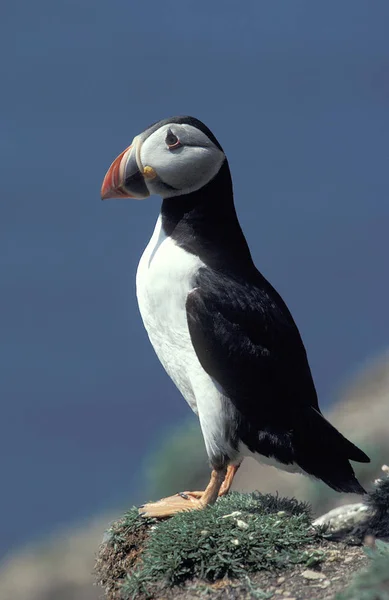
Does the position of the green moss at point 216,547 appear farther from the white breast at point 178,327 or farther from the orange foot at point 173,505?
the white breast at point 178,327

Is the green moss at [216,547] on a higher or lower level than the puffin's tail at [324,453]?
lower

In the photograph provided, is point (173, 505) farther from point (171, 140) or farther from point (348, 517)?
point (171, 140)

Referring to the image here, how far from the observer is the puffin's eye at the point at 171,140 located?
5.17 metres

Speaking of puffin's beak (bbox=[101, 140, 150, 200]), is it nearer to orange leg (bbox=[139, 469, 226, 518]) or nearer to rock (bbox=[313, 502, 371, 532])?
orange leg (bbox=[139, 469, 226, 518])

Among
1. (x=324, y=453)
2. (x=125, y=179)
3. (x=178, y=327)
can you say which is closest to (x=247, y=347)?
(x=178, y=327)

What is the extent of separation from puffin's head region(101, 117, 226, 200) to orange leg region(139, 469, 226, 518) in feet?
5.64

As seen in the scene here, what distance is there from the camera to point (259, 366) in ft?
16.8

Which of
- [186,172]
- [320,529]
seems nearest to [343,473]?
[320,529]

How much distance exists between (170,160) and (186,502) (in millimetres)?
2097

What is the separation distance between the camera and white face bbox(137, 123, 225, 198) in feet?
17.0

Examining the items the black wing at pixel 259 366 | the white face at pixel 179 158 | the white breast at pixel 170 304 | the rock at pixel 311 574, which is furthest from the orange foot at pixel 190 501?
the white face at pixel 179 158

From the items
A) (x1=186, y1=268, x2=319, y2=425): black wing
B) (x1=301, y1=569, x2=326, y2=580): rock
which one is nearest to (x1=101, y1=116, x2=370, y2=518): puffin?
(x1=186, y1=268, x2=319, y2=425): black wing

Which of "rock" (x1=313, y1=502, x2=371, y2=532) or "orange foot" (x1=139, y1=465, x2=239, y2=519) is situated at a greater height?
"orange foot" (x1=139, y1=465, x2=239, y2=519)

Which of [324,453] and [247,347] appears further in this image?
[324,453]
